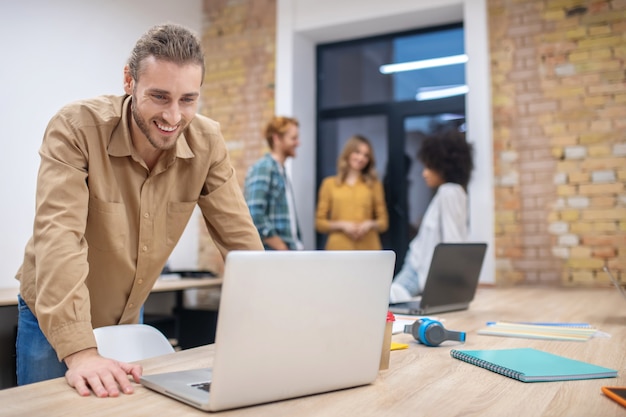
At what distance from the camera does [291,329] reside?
97 cm

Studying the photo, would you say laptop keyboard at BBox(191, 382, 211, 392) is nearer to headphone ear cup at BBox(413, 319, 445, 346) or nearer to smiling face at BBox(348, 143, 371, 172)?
headphone ear cup at BBox(413, 319, 445, 346)

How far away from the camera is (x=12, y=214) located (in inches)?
152

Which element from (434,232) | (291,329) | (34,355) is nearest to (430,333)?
(291,329)

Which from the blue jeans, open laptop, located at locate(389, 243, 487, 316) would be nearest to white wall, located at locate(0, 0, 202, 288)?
the blue jeans

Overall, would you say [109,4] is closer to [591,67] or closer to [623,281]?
[591,67]

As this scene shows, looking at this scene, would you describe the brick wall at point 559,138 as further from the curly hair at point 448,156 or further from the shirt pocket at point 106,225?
the shirt pocket at point 106,225

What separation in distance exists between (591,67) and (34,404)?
13.5 ft

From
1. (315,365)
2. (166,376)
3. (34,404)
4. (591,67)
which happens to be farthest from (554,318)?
(591,67)

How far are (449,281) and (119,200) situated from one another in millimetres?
1258

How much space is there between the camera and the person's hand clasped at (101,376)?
102cm

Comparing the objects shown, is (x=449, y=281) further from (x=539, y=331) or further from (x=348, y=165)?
(x=348, y=165)

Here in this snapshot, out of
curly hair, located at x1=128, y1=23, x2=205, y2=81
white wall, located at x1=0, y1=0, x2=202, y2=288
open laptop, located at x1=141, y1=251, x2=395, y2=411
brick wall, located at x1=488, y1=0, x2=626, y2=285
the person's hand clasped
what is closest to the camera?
open laptop, located at x1=141, y1=251, x2=395, y2=411

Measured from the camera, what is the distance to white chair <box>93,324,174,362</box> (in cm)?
147

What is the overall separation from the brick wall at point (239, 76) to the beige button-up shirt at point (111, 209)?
341 cm
